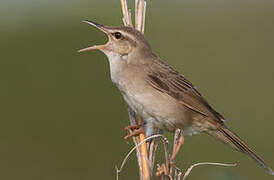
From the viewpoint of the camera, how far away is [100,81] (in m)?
7.73

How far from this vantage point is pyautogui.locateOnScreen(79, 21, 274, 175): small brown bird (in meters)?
4.33

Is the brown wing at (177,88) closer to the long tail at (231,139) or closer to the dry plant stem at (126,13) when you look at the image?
the long tail at (231,139)

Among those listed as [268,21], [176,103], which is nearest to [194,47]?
[268,21]

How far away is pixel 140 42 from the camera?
4.48m

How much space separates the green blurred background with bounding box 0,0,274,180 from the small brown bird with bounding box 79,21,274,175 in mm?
1150

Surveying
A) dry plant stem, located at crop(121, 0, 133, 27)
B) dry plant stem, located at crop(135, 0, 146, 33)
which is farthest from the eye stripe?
dry plant stem, located at crop(135, 0, 146, 33)

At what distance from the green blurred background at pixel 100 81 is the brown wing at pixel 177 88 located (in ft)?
4.01

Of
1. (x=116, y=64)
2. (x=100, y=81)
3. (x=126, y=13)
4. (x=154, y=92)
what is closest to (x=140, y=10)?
(x=126, y=13)

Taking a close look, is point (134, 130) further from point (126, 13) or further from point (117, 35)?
point (126, 13)

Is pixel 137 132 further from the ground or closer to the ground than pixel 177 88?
closer to the ground

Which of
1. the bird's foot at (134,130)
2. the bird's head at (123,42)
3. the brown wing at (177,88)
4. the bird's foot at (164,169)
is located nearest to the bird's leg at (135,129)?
the bird's foot at (134,130)

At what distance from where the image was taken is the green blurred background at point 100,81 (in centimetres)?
681

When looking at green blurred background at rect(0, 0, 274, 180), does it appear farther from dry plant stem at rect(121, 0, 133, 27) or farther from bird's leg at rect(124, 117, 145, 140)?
dry plant stem at rect(121, 0, 133, 27)

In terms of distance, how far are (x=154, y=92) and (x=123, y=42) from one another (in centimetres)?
46
